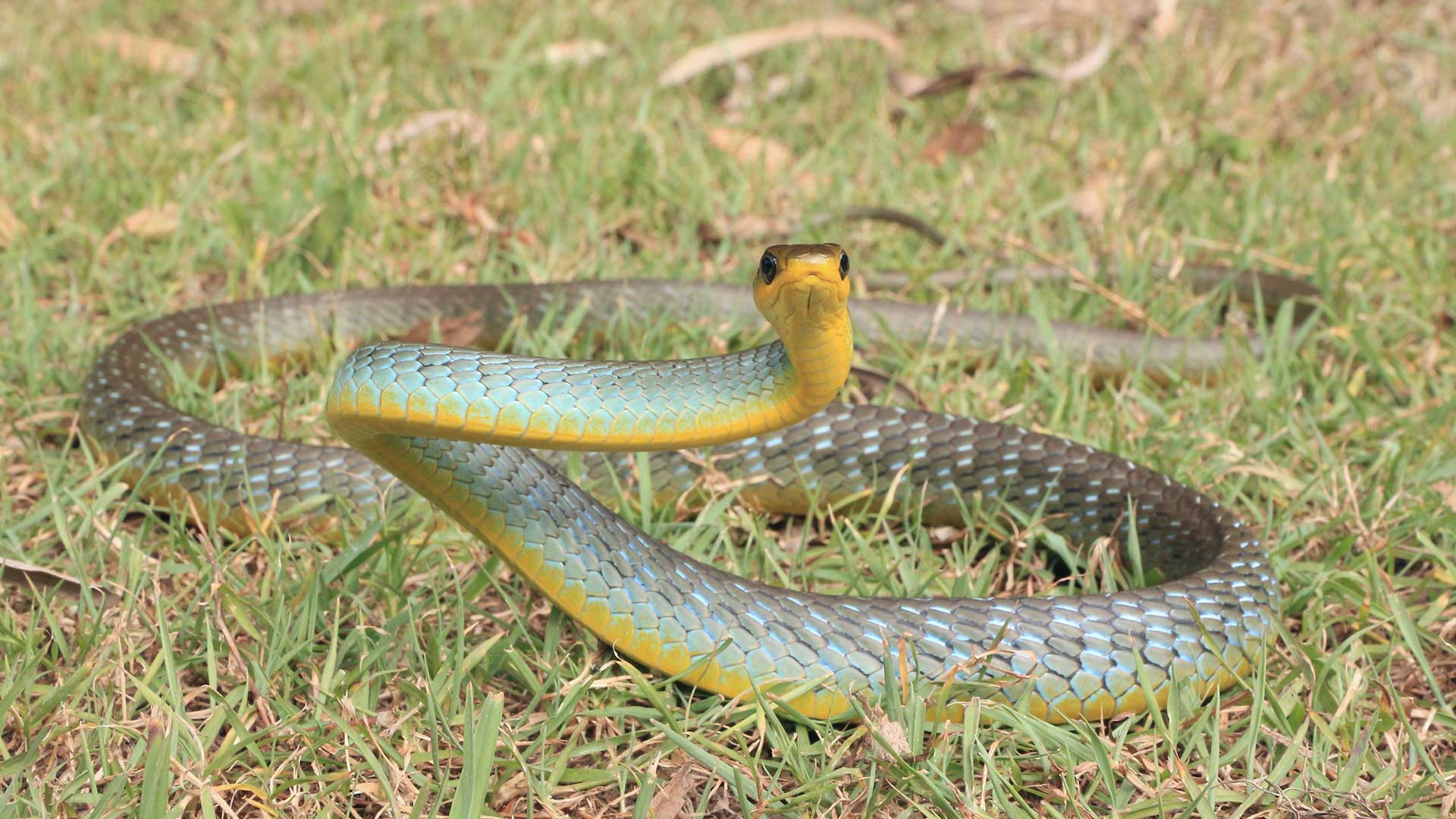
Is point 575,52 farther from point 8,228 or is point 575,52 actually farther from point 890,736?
point 890,736

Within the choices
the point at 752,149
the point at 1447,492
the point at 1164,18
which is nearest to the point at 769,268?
the point at 1447,492

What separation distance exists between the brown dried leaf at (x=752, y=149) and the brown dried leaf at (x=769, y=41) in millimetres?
604

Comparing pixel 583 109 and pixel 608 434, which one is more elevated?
pixel 608 434

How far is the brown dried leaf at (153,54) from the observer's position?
5.81 meters

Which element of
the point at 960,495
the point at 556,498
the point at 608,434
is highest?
the point at 608,434

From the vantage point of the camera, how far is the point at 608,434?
2.17 metres

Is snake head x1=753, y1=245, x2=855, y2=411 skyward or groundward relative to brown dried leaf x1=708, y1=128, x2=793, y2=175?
skyward

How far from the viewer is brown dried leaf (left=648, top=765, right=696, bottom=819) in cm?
225

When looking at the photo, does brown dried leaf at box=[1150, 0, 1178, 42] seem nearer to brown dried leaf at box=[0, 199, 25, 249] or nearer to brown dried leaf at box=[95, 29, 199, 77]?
brown dried leaf at box=[95, 29, 199, 77]

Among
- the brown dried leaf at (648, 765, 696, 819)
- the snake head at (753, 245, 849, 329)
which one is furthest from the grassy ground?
the snake head at (753, 245, 849, 329)

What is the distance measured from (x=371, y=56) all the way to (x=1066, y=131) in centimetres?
306

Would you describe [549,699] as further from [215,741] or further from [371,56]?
[371,56]

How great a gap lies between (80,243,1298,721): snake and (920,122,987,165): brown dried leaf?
7.65 feet

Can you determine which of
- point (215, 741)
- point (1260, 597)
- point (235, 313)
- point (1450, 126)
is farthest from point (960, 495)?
point (1450, 126)
